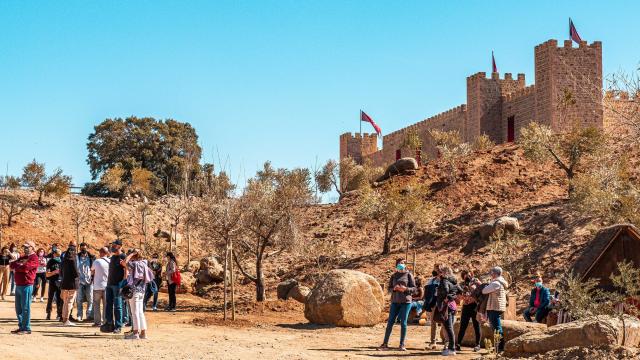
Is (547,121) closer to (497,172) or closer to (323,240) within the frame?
(497,172)

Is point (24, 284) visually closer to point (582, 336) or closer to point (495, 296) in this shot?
point (495, 296)

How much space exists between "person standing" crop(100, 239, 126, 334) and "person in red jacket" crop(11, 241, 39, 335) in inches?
56.4

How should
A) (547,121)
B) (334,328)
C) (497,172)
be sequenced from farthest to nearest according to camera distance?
(547,121), (497,172), (334,328)

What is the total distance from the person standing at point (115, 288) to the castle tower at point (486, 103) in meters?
36.1

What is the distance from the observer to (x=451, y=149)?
156ft

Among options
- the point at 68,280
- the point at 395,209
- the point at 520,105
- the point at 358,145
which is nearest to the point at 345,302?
the point at 68,280

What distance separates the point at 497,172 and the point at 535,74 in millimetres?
7313

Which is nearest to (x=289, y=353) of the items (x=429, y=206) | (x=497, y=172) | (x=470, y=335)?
(x=470, y=335)

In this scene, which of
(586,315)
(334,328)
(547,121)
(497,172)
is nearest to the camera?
(586,315)

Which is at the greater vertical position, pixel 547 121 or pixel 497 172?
pixel 547 121

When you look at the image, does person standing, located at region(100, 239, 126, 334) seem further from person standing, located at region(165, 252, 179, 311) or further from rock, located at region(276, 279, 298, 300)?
rock, located at region(276, 279, 298, 300)

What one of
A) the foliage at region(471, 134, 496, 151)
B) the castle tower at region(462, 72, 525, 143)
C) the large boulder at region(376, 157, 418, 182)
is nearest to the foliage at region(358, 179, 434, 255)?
the large boulder at region(376, 157, 418, 182)

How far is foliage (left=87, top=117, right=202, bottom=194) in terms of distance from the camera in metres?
57.7

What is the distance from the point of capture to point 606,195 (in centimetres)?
2602
